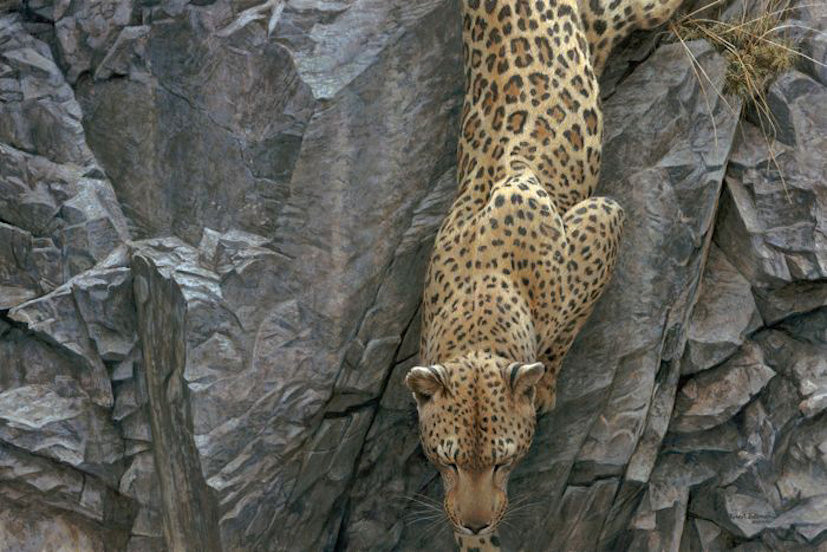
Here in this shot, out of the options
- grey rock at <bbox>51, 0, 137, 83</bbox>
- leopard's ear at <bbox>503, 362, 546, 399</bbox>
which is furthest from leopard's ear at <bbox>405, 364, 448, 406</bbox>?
grey rock at <bbox>51, 0, 137, 83</bbox>

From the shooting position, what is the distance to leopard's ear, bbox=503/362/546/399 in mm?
6603

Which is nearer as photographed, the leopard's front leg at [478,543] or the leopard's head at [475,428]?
the leopard's head at [475,428]

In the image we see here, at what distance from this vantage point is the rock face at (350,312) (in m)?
7.75

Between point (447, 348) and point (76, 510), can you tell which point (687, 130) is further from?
point (76, 510)

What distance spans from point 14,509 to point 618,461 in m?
3.83

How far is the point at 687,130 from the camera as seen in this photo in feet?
26.5

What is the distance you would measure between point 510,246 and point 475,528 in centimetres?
158

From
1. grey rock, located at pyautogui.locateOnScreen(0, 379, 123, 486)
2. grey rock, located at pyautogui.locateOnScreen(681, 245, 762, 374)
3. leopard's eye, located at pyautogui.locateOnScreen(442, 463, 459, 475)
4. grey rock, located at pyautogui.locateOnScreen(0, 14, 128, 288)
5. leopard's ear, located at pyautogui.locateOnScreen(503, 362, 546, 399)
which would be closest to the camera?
leopard's ear, located at pyautogui.locateOnScreen(503, 362, 546, 399)

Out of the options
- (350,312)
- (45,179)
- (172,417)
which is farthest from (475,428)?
(45,179)

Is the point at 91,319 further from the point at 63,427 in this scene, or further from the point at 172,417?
the point at 172,417

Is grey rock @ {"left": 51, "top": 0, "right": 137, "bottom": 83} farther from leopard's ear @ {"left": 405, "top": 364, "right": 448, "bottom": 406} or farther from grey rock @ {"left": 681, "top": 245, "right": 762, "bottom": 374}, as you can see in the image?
grey rock @ {"left": 681, "top": 245, "right": 762, "bottom": 374}

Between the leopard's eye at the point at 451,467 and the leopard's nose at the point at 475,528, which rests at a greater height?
the leopard's eye at the point at 451,467

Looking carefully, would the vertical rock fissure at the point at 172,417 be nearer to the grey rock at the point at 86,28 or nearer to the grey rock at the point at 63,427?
the grey rock at the point at 63,427

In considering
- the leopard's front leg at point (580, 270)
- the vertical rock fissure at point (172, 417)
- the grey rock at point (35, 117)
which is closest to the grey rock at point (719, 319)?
the leopard's front leg at point (580, 270)
